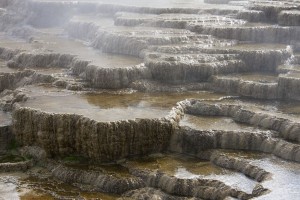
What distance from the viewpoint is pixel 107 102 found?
19.5 meters

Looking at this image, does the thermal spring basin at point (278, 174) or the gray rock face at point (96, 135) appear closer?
the thermal spring basin at point (278, 174)

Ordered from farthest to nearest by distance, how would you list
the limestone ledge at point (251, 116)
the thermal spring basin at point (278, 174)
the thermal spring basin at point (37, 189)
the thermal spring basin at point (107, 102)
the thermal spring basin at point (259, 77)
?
the thermal spring basin at point (259, 77)
the thermal spring basin at point (107, 102)
the limestone ledge at point (251, 116)
the thermal spring basin at point (37, 189)
the thermal spring basin at point (278, 174)

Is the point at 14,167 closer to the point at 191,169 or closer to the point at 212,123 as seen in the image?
the point at 191,169

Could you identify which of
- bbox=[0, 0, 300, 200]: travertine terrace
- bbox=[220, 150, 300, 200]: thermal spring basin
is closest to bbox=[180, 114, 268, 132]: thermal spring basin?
bbox=[0, 0, 300, 200]: travertine terrace

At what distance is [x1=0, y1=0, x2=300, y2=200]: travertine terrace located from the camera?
51.7 feet

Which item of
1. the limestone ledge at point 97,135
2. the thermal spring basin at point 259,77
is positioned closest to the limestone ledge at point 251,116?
the limestone ledge at point 97,135

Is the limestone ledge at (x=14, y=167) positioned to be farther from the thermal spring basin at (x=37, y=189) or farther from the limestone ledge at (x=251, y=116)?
the limestone ledge at (x=251, y=116)

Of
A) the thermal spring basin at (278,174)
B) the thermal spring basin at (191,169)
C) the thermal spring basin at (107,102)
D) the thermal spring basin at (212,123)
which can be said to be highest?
the thermal spring basin at (107,102)

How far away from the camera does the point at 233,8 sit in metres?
29.9

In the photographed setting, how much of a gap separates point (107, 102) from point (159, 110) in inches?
76.1

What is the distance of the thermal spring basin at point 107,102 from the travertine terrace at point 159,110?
4 cm

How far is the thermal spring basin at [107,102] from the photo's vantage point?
58.6 ft

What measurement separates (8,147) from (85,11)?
59.7 ft

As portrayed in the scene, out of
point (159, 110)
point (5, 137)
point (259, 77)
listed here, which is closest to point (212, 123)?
point (159, 110)
